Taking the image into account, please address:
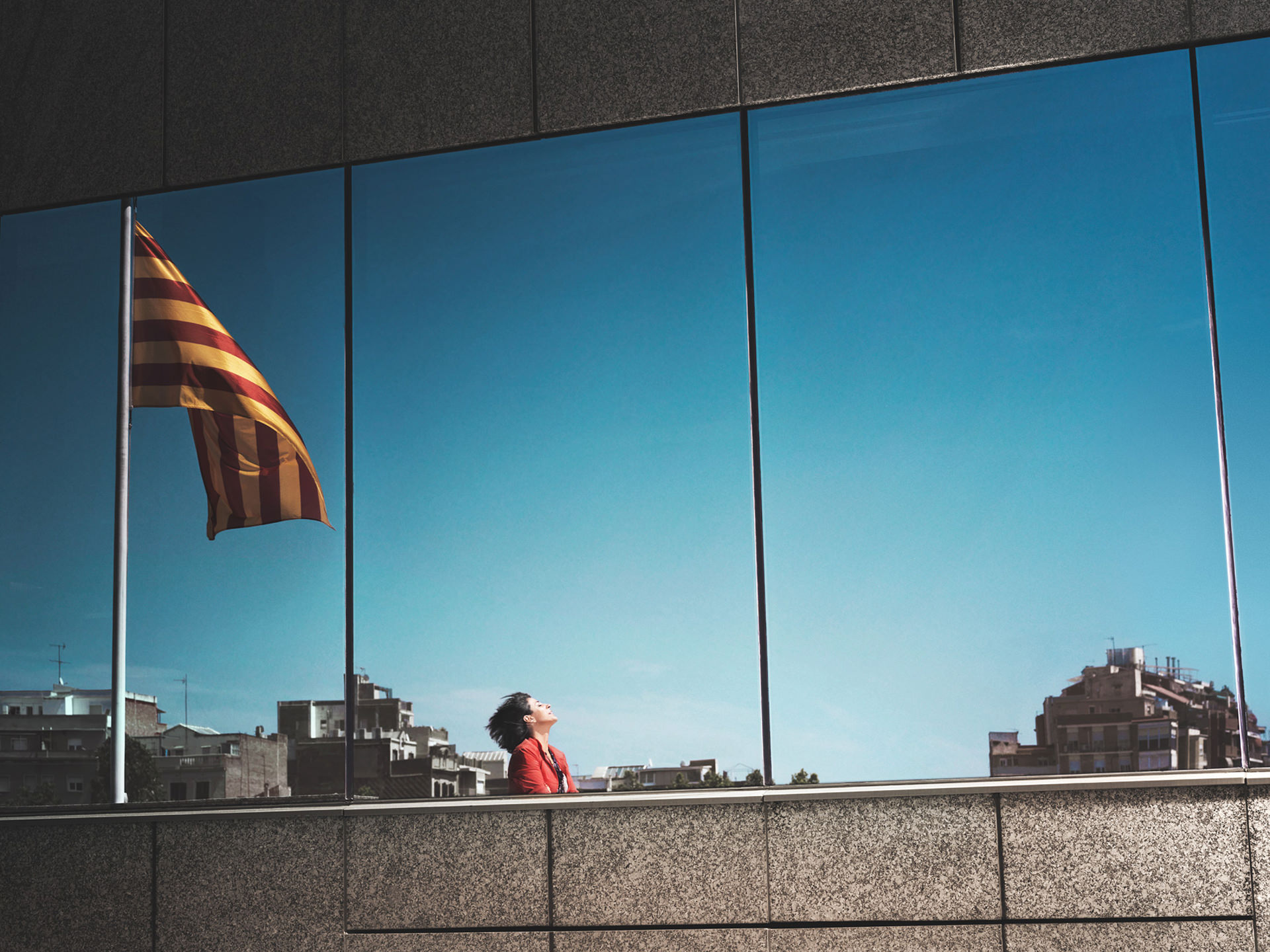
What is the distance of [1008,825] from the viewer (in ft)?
19.6

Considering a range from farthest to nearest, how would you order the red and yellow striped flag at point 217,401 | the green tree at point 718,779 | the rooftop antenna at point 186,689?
the red and yellow striped flag at point 217,401
the rooftop antenna at point 186,689
the green tree at point 718,779

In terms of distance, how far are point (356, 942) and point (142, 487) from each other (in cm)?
313

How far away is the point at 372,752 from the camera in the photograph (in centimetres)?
666

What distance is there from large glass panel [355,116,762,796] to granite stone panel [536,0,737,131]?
167 mm

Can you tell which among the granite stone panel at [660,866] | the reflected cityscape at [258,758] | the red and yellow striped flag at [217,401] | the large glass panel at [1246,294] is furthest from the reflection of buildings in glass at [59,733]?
the large glass panel at [1246,294]

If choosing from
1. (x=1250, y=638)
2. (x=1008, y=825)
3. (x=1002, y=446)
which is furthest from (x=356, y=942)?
(x=1250, y=638)

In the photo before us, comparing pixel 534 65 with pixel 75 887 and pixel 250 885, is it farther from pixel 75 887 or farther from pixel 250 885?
pixel 75 887

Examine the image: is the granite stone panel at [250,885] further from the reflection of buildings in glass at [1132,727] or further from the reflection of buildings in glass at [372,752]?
the reflection of buildings in glass at [1132,727]

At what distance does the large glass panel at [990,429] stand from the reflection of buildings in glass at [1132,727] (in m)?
0.01

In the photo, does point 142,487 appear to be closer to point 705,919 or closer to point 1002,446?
point 705,919

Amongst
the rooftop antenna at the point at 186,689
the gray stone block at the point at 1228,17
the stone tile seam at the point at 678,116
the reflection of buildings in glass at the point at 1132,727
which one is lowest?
the reflection of buildings in glass at the point at 1132,727

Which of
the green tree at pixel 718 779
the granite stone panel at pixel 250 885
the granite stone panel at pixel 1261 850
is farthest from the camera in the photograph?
the granite stone panel at pixel 250 885

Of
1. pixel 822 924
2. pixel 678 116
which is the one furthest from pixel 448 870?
pixel 678 116

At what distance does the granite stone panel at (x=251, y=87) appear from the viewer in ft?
24.6
